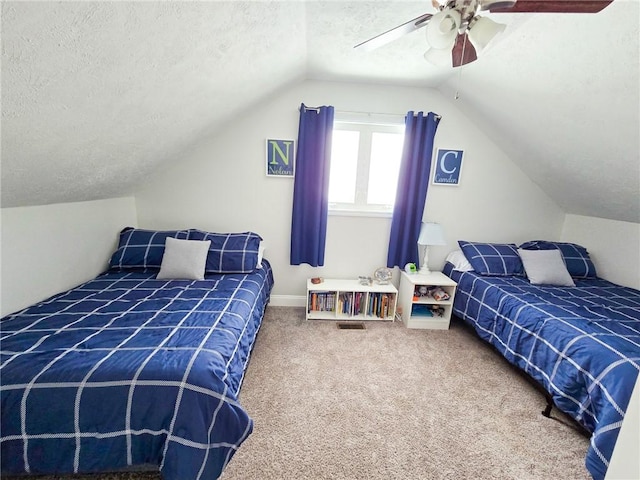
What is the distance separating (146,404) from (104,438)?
20 centimetres

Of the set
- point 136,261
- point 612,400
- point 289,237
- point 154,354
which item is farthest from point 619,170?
point 136,261

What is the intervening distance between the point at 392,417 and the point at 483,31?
196 cm

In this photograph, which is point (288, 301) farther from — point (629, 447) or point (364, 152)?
point (629, 447)

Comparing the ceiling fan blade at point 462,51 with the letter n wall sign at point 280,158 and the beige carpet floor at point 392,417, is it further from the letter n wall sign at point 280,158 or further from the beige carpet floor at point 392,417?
the beige carpet floor at point 392,417

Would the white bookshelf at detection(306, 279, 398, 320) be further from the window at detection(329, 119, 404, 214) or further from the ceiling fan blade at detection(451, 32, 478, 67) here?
the ceiling fan blade at detection(451, 32, 478, 67)

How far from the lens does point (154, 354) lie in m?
1.19

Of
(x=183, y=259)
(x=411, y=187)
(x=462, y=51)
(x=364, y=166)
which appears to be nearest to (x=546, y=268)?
(x=411, y=187)

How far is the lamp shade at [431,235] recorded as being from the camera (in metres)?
2.61

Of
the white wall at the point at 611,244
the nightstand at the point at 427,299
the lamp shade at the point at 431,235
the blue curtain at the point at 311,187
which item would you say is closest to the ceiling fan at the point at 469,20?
the blue curtain at the point at 311,187

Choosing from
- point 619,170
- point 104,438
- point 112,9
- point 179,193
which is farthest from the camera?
point 179,193

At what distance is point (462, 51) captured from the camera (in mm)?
1267

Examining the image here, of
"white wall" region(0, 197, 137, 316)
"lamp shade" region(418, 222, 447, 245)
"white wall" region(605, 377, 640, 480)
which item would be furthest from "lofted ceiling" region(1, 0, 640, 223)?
"white wall" region(605, 377, 640, 480)

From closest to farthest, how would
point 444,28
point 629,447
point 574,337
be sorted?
1. point 629,447
2. point 444,28
3. point 574,337

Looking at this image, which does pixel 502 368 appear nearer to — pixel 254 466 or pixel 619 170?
pixel 619 170
